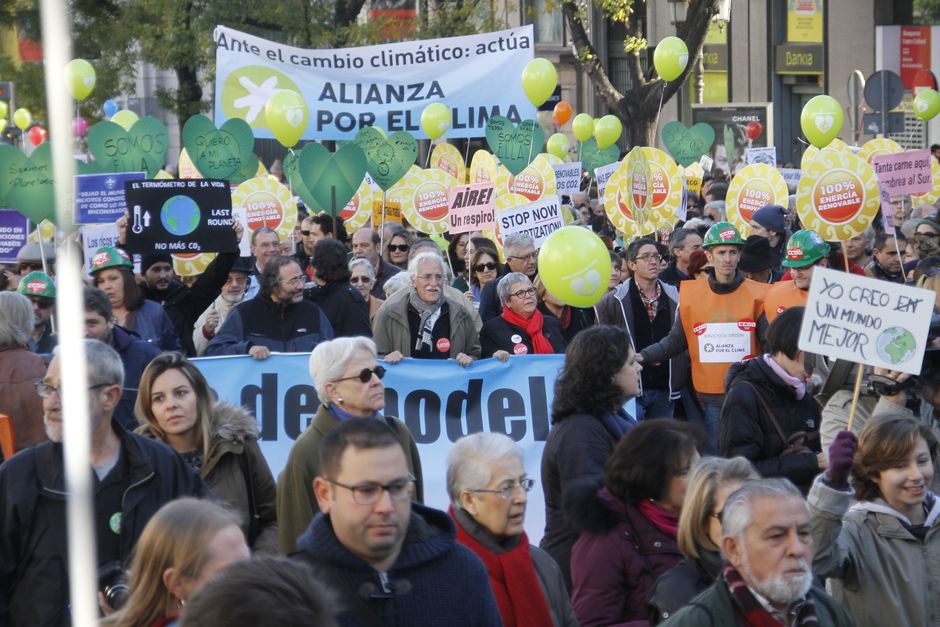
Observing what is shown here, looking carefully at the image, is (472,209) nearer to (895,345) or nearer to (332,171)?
(332,171)

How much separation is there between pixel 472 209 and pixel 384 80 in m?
3.52

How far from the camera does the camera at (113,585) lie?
3.27 metres

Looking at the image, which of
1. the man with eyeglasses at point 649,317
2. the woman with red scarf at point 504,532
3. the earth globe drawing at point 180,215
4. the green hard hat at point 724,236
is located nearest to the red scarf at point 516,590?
the woman with red scarf at point 504,532

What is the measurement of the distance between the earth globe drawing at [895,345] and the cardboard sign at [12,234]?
756 centimetres

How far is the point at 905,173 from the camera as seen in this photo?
12.9m

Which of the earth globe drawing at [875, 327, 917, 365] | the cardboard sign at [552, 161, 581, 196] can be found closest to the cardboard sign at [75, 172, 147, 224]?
the cardboard sign at [552, 161, 581, 196]

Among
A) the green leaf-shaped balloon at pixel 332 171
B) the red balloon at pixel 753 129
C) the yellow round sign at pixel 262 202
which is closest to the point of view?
the green leaf-shaped balloon at pixel 332 171

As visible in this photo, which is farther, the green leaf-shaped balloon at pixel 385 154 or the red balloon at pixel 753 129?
the red balloon at pixel 753 129

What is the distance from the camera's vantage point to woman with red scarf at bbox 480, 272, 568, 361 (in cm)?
784

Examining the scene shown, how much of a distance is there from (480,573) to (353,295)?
541 cm

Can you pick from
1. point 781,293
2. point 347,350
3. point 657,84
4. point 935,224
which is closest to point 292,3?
point 657,84

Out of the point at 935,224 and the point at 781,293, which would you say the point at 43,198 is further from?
the point at 935,224

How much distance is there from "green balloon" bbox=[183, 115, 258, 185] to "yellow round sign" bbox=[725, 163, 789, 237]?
4.57 meters

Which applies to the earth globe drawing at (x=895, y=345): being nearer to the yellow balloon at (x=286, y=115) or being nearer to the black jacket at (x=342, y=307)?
the black jacket at (x=342, y=307)
